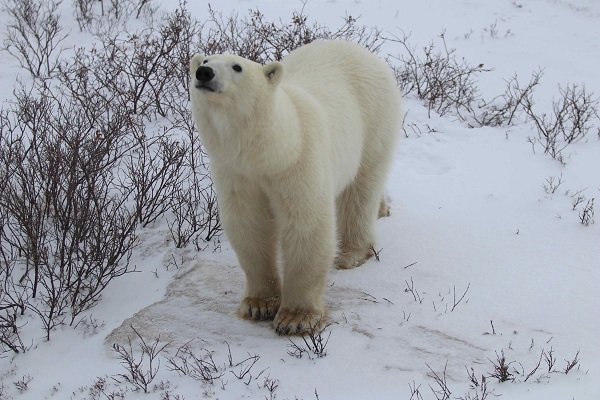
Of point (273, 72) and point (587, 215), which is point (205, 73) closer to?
point (273, 72)

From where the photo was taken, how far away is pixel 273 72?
8.41 ft

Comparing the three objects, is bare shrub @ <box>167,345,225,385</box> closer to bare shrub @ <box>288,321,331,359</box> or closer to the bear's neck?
bare shrub @ <box>288,321,331,359</box>

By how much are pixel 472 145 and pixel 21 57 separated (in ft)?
15.9

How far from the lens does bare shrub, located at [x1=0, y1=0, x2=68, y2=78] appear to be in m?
6.50

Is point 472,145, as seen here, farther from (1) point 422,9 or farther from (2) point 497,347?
(1) point 422,9

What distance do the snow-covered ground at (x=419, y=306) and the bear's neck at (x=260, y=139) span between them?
2.77 ft

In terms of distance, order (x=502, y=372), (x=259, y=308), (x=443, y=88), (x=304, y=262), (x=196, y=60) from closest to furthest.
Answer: (x=502, y=372), (x=196, y=60), (x=304, y=262), (x=259, y=308), (x=443, y=88)

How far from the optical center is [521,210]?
413 centimetres

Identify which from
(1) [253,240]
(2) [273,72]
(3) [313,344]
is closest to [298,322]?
(3) [313,344]

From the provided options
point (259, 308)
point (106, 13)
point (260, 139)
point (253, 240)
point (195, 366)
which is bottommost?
point (195, 366)

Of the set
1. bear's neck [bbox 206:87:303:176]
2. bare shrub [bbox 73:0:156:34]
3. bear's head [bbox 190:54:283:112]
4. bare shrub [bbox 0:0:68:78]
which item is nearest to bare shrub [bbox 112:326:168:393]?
bear's neck [bbox 206:87:303:176]

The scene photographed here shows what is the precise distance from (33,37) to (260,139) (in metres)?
5.96

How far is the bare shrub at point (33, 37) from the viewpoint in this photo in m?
6.50

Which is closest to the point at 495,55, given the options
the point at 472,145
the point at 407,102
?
the point at 407,102
